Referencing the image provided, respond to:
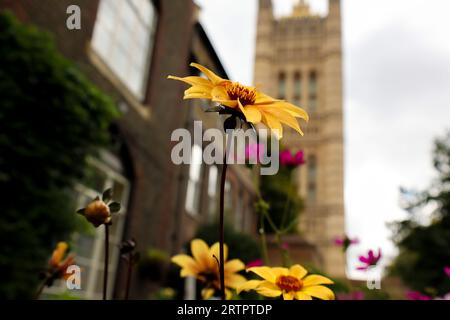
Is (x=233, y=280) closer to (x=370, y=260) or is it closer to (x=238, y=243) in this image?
(x=370, y=260)

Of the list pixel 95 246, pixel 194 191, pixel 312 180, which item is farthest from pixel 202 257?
pixel 312 180

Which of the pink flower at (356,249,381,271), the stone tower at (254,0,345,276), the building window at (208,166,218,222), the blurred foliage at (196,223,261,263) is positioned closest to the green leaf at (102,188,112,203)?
the pink flower at (356,249,381,271)

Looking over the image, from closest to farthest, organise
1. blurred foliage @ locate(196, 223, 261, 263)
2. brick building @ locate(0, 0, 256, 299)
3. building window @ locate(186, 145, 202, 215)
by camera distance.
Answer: brick building @ locate(0, 0, 256, 299) → blurred foliage @ locate(196, 223, 261, 263) → building window @ locate(186, 145, 202, 215)

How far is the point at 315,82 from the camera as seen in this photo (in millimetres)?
29781

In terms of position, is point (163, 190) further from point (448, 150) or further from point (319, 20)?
point (319, 20)

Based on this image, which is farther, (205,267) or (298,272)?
(205,267)

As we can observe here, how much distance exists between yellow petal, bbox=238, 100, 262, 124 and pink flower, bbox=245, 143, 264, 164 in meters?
0.18

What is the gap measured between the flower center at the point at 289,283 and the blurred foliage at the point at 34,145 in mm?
3161

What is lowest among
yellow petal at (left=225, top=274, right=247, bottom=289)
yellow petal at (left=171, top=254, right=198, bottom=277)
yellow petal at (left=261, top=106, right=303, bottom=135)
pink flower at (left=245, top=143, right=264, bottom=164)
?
yellow petal at (left=225, top=274, right=247, bottom=289)

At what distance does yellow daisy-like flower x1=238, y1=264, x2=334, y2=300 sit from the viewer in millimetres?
432

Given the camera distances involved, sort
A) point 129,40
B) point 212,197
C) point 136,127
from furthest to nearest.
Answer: point 212,197
point 136,127
point 129,40

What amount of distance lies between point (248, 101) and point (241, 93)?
0.04 feet

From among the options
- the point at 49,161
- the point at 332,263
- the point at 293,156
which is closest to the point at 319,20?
the point at 332,263

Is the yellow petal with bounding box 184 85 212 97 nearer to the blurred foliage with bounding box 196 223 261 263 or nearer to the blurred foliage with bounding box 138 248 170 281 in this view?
the blurred foliage with bounding box 138 248 170 281
